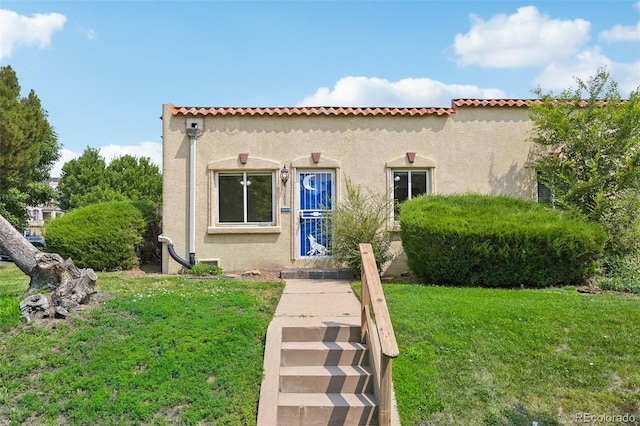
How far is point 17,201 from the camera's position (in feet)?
53.2

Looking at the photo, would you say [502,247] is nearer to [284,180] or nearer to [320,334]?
[320,334]

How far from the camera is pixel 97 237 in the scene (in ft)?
32.3

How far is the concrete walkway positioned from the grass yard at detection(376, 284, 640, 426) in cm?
51

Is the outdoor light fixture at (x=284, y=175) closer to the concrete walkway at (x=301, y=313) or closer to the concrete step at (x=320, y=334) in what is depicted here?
the concrete walkway at (x=301, y=313)

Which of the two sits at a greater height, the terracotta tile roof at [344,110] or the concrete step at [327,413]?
the terracotta tile roof at [344,110]

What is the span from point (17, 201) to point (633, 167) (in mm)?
19138

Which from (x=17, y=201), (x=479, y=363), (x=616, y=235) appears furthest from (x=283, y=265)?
(x=17, y=201)

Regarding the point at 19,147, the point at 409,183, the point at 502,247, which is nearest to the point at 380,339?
the point at 502,247

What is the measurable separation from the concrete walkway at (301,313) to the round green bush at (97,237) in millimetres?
4139

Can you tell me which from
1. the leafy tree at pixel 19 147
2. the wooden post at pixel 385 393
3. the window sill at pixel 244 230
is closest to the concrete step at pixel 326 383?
the wooden post at pixel 385 393

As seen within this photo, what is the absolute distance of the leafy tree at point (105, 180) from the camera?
33906 mm

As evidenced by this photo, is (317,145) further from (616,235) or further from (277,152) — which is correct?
(616,235)

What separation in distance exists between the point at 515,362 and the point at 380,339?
1751 millimetres

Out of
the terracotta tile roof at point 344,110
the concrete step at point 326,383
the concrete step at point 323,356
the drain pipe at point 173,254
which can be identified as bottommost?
the concrete step at point 326,383
